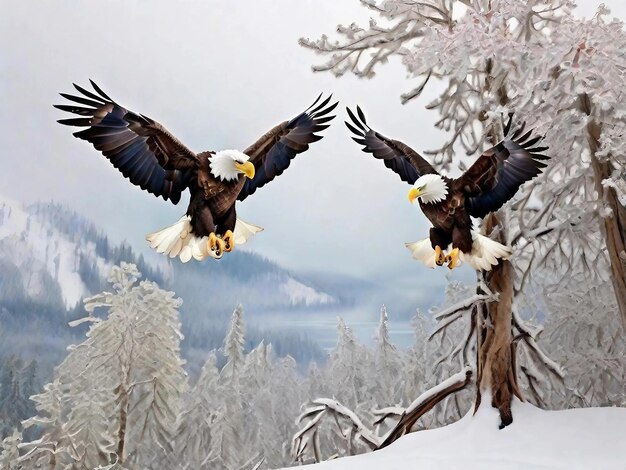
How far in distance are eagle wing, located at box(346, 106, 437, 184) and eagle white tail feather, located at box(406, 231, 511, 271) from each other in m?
0.37

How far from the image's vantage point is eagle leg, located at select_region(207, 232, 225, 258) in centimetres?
220

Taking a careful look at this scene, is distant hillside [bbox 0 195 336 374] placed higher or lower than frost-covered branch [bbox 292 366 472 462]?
higher

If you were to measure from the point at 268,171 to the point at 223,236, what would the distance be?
355 millimetres

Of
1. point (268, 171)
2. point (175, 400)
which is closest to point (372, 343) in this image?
point (175, 400)

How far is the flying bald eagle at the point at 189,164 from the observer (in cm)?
206

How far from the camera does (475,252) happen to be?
2.84 metres

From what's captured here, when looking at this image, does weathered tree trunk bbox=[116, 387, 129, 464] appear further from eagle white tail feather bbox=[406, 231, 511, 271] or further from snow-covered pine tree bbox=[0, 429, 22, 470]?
eagle white tail feather bbox=[406, 231, 511, 271]

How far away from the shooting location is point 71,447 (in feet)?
24.3

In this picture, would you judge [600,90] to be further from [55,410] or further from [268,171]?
[55,410]

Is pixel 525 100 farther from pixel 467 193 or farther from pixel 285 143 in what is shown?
pixel 285 143

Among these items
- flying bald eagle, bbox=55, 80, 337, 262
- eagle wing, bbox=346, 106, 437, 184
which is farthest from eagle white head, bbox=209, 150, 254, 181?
eagle wing, bbox=346, 106, 437, 184

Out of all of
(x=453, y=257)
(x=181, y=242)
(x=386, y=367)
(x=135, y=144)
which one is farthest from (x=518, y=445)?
(x=386, y=367)

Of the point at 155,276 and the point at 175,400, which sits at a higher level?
the point at 155,276

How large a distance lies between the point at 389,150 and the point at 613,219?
5.54ft
